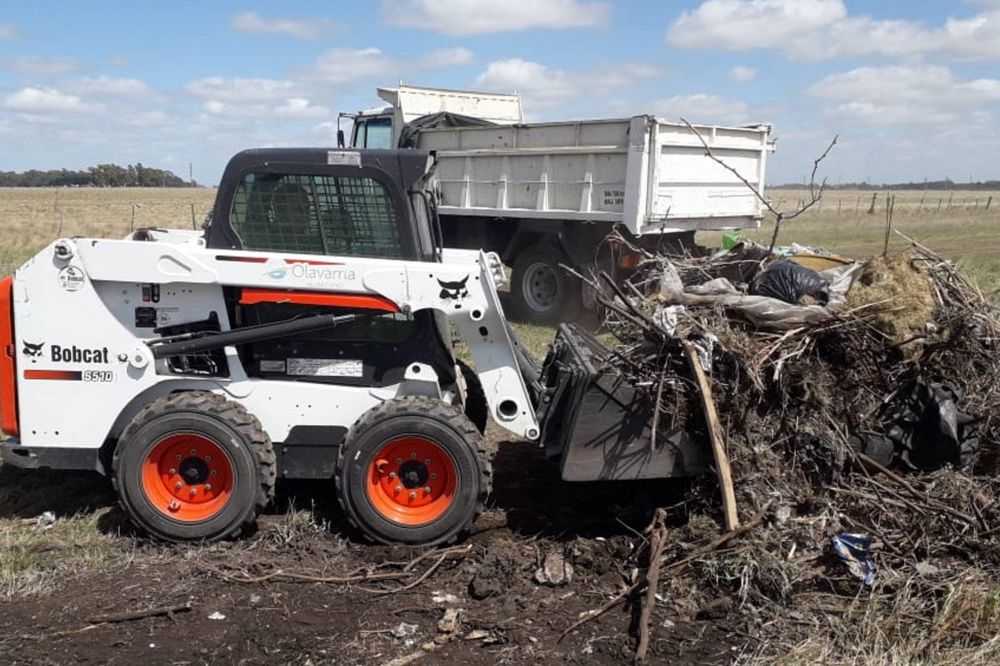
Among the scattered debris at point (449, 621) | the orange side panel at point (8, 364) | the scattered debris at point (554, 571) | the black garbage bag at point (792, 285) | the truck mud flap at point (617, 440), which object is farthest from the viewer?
the black garbage bag at point (792, 285)

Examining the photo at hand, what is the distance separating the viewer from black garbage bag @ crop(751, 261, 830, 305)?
4.79 metres

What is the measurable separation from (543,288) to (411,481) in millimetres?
6627

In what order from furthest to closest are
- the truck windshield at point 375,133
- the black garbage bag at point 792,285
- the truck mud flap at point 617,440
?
the truck windshield at point 375,133
the black garbage bag at point 792,285
the truck mud flap at point 617,440

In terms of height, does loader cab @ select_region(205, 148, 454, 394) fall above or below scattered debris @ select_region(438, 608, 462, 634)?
above

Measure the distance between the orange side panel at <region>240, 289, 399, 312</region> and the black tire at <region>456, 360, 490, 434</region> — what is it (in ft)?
3.35

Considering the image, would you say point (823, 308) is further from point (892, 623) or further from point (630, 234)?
point (630, 234)

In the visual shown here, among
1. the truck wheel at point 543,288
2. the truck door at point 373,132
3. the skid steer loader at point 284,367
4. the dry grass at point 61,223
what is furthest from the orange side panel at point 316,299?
the dry grass at point 61,223

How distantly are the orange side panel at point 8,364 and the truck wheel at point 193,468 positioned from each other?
27.5 inches

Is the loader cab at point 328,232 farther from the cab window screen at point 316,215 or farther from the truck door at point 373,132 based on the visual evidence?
the truck door at point 373,132

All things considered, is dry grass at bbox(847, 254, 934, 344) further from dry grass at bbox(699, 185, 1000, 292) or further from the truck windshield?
dry grass at bbox(699, 185, 1000, 292)

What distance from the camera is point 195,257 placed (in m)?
4.41

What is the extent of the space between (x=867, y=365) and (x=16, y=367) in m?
4.46

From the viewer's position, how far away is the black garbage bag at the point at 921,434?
4.39 metres

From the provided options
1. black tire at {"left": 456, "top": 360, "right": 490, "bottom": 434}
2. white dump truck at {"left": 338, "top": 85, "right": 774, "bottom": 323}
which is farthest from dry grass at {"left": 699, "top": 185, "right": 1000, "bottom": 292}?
black tire at {"left": 456, "top": 360, "right": 490, "bottom": 434}
